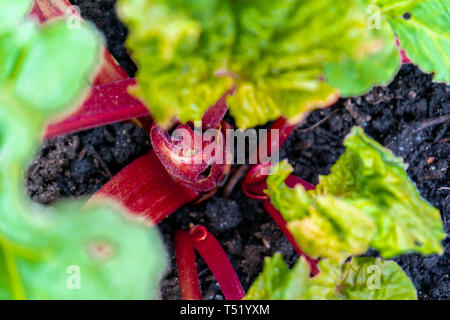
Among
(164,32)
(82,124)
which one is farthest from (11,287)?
(164,32)

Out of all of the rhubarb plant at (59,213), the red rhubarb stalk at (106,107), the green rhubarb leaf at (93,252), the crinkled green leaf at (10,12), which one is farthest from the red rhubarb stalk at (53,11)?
the green rhubarb leaf at (93,252)

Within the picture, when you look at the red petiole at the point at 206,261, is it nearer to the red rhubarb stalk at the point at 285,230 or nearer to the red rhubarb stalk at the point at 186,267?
the red rhubarb stalk at the point at 186,267

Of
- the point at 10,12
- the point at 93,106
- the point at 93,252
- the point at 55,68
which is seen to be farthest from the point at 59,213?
the point at 93,106

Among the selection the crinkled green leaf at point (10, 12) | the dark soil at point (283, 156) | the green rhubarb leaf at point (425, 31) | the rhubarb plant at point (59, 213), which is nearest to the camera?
the rhubarb plant at point (59, 213)

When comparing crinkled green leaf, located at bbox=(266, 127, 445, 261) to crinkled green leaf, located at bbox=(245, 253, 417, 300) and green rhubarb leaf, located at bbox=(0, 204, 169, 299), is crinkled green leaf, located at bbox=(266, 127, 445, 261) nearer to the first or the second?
crinkled green leaf, located at bbox=(245, 253, 417, 300)

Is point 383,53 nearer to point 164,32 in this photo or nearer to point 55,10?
point 164,32
